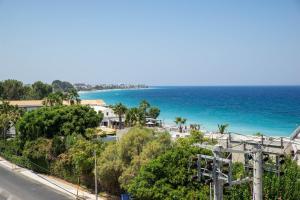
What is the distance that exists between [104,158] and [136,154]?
3.36 metres

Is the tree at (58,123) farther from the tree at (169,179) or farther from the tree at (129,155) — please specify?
the tree at (169,179)

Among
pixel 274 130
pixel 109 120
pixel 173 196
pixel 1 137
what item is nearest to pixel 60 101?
pixel 109 120

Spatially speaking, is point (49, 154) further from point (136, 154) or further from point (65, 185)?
point (136, 154)

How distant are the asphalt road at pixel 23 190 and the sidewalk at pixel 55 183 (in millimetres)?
774

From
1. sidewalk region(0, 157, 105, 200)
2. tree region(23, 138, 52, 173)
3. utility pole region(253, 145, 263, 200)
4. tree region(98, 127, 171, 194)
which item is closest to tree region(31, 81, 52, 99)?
sidewalk region(0, 157, 105, 200)

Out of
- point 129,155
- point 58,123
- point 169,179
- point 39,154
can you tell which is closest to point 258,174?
point 169,179

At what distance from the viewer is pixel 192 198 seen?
24781mm

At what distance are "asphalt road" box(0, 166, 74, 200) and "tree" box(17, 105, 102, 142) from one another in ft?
20.5

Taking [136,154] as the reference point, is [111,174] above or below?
below

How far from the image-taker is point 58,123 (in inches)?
1842

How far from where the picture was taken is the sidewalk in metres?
35.4

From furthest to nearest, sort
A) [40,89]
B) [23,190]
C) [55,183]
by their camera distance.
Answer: [40,89]
[55,183]
[23,190]

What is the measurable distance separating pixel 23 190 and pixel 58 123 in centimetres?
1173

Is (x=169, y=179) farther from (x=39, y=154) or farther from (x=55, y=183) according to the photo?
(x=39, y=154)
